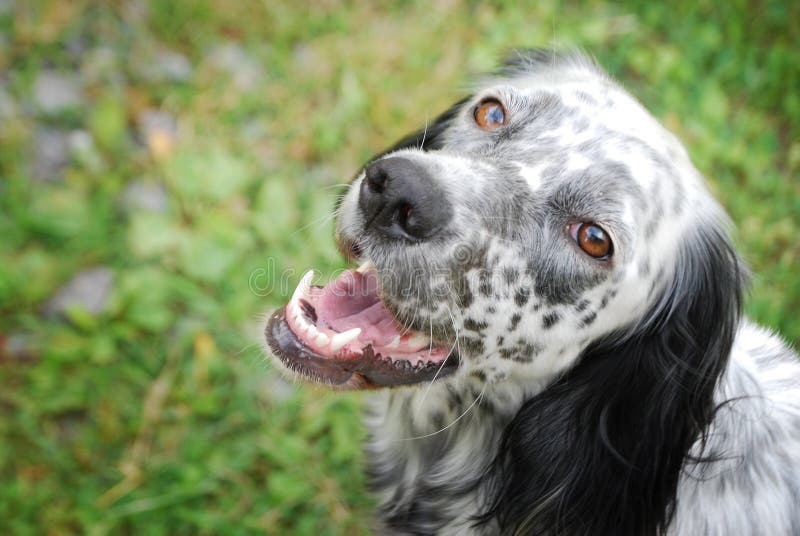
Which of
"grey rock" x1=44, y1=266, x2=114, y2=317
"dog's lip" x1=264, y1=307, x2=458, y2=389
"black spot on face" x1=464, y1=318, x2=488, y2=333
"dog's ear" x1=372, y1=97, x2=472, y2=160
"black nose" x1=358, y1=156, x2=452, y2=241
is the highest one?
"dog's ear" x1=372, y1=97, x2=472, y2=160

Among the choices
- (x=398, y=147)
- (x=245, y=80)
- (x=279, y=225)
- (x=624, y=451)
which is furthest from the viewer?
(x=245, y=80)

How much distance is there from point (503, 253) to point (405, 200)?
36 cm

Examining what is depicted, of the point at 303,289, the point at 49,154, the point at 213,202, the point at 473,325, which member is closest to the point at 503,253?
the point at 473,325

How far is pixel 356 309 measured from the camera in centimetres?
238

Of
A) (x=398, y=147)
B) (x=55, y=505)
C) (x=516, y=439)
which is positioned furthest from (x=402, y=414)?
(x=55, y=505)

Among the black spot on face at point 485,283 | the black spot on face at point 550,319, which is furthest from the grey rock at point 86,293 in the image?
the black spot on face at point 550,319

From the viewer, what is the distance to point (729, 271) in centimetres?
246

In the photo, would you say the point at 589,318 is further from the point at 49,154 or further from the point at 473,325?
the point at 49,154

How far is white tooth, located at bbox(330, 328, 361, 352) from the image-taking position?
223 centimetres

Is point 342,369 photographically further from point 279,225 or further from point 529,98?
point 279,225

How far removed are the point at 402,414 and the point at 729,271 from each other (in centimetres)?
125

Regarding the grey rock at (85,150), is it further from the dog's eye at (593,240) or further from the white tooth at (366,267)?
the dog's eye at (593,240)

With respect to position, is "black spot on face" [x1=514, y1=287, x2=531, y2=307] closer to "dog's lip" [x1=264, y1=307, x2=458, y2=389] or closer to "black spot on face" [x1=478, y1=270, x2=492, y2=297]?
"black spot on face" [x1=478, y1=270, x2=492, y2=297]

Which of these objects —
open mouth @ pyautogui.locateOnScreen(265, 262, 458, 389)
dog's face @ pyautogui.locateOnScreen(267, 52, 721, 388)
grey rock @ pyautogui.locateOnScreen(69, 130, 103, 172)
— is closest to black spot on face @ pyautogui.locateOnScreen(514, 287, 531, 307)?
dog's face @ pyautogui.locateOnScreen(267, 52, 721, 388)
